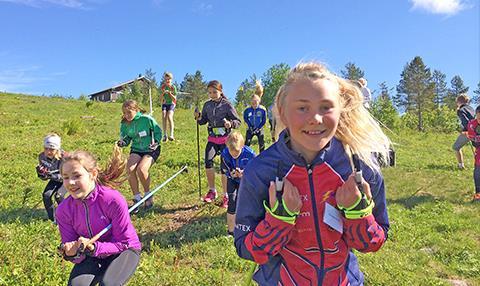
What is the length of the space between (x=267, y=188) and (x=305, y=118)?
468mm

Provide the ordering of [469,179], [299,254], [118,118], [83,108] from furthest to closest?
[83,108] → [118,118] → [469,179] → [299,254]

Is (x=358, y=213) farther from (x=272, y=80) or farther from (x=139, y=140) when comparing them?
(x=272, y=80)

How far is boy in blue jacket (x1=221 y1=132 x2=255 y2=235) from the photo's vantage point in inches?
262

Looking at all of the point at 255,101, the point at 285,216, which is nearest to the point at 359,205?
the point at 285,216

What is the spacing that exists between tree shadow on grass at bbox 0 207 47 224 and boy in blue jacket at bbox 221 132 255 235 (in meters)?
3.71

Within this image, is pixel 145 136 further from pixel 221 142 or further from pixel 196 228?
pixel 196 228

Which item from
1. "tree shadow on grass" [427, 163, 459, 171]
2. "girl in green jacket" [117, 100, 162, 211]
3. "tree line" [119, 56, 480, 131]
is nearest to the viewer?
"girl in green jacket" [117, 100, 162, 211]

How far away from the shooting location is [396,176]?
12.8 m

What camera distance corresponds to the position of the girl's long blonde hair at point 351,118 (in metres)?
2.43

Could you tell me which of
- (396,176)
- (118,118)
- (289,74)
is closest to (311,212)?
(289,74)

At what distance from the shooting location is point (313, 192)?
7.69ft

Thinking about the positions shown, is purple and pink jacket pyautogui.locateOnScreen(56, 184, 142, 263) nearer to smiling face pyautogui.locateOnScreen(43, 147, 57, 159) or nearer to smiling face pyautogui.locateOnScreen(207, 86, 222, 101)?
smiling face pyautogui.locateOnScreen(43, 147, 57, 159)

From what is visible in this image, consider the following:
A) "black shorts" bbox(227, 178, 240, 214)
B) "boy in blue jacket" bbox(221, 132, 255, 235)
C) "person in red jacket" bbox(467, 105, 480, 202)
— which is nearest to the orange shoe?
"person in red jacket" bbox(467, 105, 480, 202)

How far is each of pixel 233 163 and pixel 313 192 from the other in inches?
177
